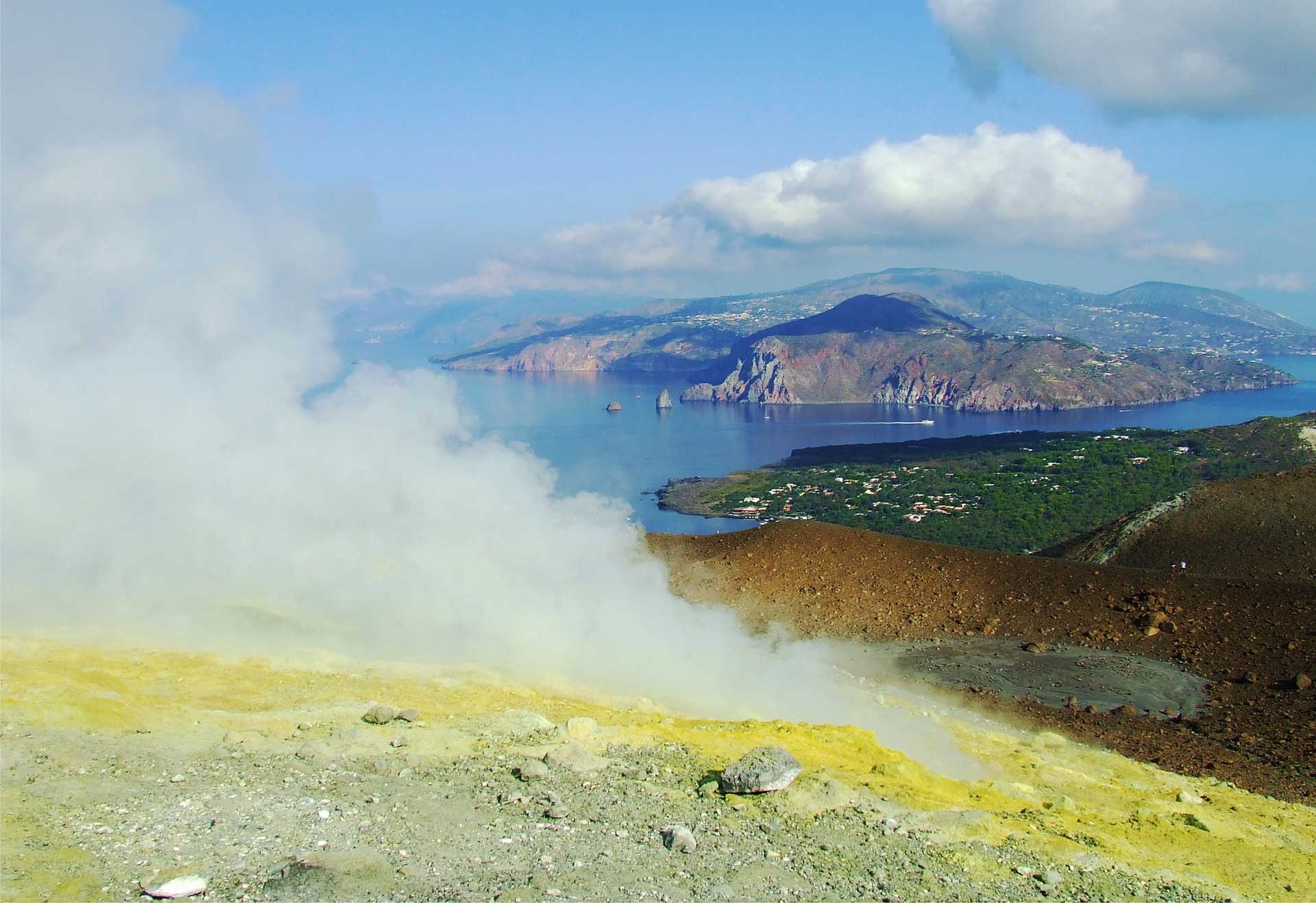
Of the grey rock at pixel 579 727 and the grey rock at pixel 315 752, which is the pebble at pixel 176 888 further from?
the grey rock at pixel 579 727

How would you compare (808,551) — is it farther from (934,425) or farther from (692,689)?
(934,425)

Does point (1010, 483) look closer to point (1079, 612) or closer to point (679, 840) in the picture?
point (1079, 612)

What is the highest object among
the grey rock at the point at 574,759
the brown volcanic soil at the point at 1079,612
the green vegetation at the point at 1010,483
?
the grey rock at the point at 574,759

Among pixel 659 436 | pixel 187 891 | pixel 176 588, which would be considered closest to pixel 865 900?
pixel 187 891

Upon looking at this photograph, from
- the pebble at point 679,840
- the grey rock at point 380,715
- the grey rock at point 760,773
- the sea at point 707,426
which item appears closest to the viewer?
the pebble at point 679,840

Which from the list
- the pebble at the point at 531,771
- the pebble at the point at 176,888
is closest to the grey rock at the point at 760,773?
the pebble at the point at 531,771

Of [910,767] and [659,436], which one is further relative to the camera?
[659,436]
